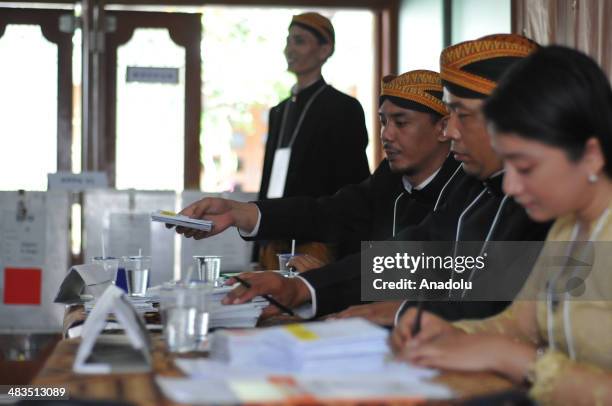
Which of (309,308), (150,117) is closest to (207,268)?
(309,308)

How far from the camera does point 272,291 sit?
243cm

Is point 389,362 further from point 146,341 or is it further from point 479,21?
point 479,21

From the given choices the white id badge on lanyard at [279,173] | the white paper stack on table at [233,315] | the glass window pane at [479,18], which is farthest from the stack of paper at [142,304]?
the glass window pane at [479,18]

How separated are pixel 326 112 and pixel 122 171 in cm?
221

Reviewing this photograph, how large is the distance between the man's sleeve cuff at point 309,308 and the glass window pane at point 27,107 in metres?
4.20

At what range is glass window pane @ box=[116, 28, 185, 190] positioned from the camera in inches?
251

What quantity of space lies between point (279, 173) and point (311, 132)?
0.28 m

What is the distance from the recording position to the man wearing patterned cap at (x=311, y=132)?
4.54 m

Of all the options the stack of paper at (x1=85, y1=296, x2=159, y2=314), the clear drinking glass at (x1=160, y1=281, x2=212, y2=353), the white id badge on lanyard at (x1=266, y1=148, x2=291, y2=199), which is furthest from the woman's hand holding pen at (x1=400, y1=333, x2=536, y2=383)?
the white id badge on lanyard at (x1=266, y1=148, x2=291, y2=199)

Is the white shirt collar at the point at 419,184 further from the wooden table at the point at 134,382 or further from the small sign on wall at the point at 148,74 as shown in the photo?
the small sign on wall at the point at 148,74

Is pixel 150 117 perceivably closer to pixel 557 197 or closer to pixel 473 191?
pixel 473 191

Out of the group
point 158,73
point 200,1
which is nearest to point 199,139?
point 158,73

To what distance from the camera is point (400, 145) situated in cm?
330

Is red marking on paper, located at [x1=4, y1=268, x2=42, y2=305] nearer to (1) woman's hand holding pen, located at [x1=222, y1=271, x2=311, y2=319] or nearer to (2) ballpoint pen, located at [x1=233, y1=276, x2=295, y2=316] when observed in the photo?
(1) woman's hand holding pen, located at [x1=222, y1=271, x2=311, y2=319]
